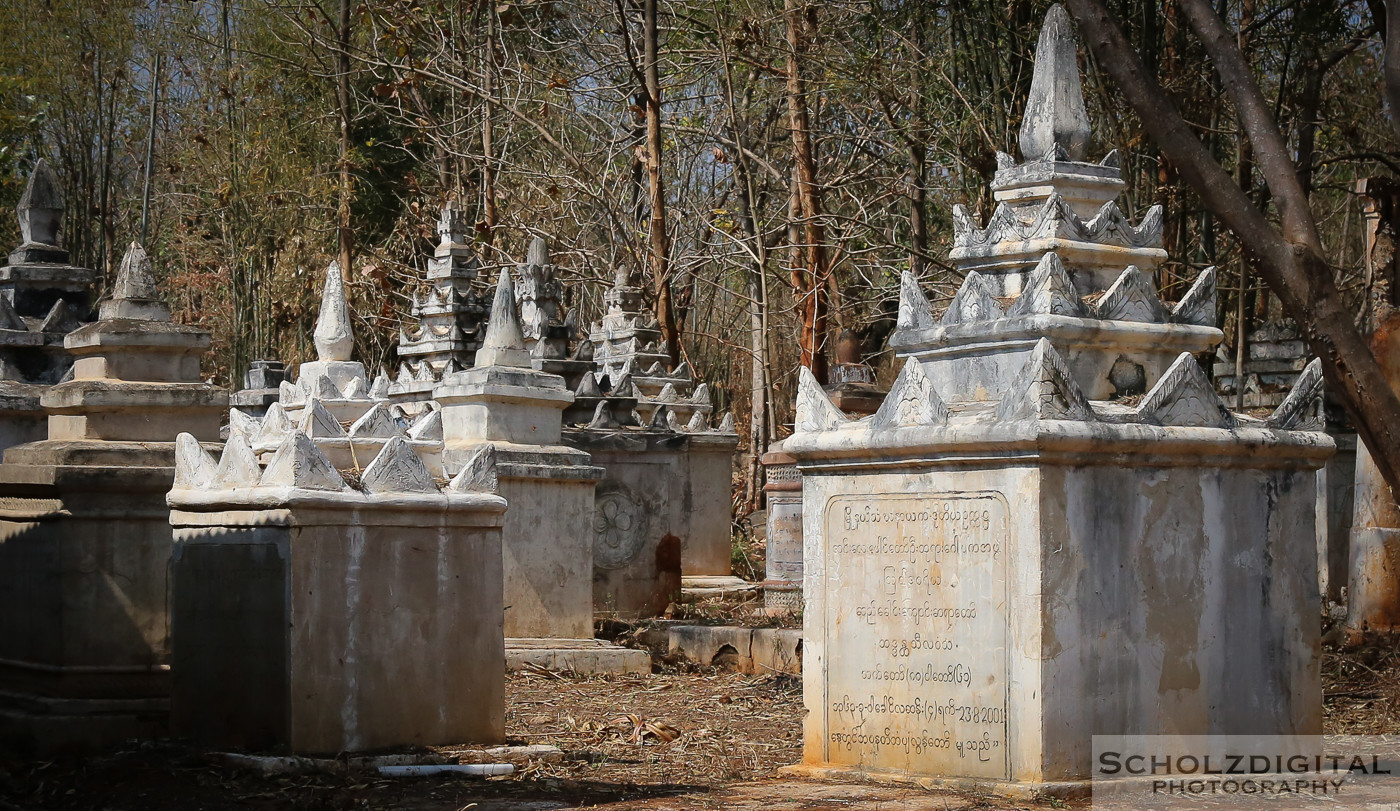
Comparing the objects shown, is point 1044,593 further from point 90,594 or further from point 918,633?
point 90,594

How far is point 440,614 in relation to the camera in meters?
7.62

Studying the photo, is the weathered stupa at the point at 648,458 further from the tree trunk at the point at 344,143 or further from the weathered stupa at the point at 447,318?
the tree trunk at the point at 344,143

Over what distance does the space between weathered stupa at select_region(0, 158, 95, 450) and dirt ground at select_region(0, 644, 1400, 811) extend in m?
4.25

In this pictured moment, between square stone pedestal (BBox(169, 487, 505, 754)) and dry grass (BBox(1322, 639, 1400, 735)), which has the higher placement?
square stone pedestal (BBox(169, 487, 505, 754))

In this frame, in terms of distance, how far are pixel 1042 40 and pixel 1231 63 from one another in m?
1.48

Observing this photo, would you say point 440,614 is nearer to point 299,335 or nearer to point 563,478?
point 563,478

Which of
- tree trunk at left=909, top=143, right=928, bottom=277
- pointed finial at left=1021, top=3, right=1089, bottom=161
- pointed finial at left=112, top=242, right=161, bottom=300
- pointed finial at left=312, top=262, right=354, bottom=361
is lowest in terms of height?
pointed finial at left=312, top=262, right=354, bottom=361

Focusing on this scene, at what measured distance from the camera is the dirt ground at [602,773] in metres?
6.41

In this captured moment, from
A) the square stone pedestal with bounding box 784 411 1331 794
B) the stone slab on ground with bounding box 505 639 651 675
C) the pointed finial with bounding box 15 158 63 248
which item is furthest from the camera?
the pointed finial with bounding box 15 158 63 248

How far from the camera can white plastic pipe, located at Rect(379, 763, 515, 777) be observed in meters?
6.99

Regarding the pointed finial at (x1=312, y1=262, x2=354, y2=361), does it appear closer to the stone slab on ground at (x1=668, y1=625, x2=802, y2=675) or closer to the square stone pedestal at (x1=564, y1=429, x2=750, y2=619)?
the stone slab on ground at (x1=668, y1=625, x2=802, y2=675)

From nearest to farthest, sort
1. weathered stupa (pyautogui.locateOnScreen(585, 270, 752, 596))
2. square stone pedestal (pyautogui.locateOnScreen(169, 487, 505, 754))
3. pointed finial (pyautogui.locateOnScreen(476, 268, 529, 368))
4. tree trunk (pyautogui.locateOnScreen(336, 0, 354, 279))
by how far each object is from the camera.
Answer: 1. square stone pedestal (pyautogui.locateOnScreen(169, 487, 505, 754))
2. pointed finial (pyautogui.locateOnScreen(476, 268, 529, 368))
3. weathered stupa (pyautogui.locateOnScreen(585, 270, 752, 596))
4. tree trunk (pyautogui.locateOnScreen(336, 0, 354, 279))

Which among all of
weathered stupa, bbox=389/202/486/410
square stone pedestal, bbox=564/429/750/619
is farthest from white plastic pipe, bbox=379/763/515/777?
weathered stupa, bbox=389/202/486/410

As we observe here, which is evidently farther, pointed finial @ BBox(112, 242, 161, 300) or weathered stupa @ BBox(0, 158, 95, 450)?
weathered stupa @ BBox(0, 158, 95, 450)
